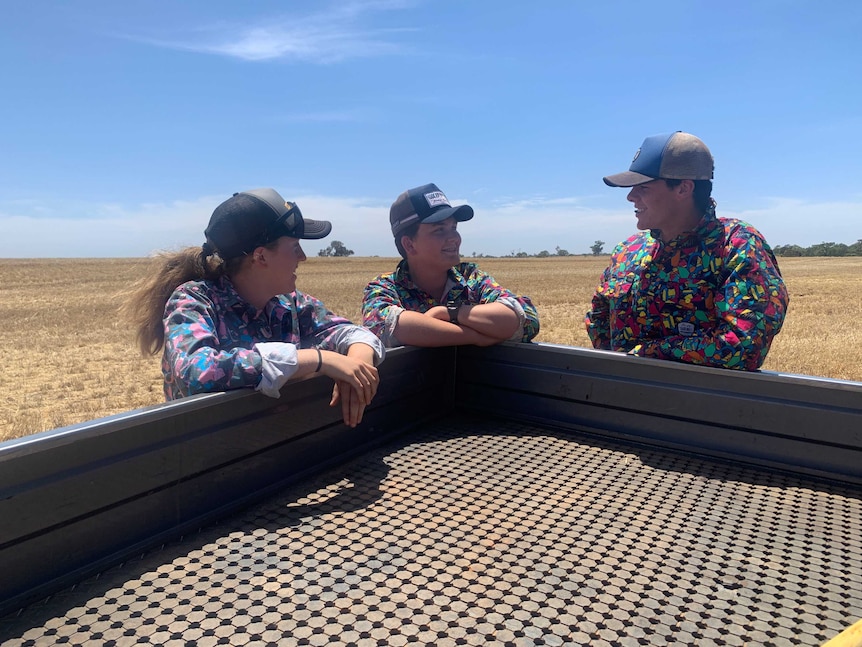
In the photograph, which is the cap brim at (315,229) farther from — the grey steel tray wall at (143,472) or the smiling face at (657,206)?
the smiling face at (657,206)

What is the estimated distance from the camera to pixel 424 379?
9.59 ft

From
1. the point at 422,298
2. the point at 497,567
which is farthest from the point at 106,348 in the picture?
the point at 497,567

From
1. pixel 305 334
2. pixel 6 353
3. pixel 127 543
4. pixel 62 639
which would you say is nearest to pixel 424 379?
pixel 305 334

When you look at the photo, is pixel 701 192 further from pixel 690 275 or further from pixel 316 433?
pixel 316 433

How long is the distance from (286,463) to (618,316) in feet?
5.49

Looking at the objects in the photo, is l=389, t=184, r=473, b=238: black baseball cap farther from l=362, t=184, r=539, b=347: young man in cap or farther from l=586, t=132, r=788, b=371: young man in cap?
l=586, t=132, r=788, b=371: young man in cap

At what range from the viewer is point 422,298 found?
3340 mm

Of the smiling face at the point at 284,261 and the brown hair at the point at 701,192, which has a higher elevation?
the brown hair at the point at 701,192

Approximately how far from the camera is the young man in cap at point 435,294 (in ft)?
9.39

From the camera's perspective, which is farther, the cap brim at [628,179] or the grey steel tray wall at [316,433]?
the cap brim at [628,179]

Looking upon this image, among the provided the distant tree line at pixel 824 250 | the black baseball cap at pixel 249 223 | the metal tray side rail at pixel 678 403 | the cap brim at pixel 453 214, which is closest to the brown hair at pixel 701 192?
the metal tray side rail at pixel 678 403

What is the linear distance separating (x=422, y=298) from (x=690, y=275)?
1.24 metres

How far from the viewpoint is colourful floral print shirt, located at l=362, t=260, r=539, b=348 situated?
2.93 metres

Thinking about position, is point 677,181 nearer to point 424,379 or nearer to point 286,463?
point 424,379
